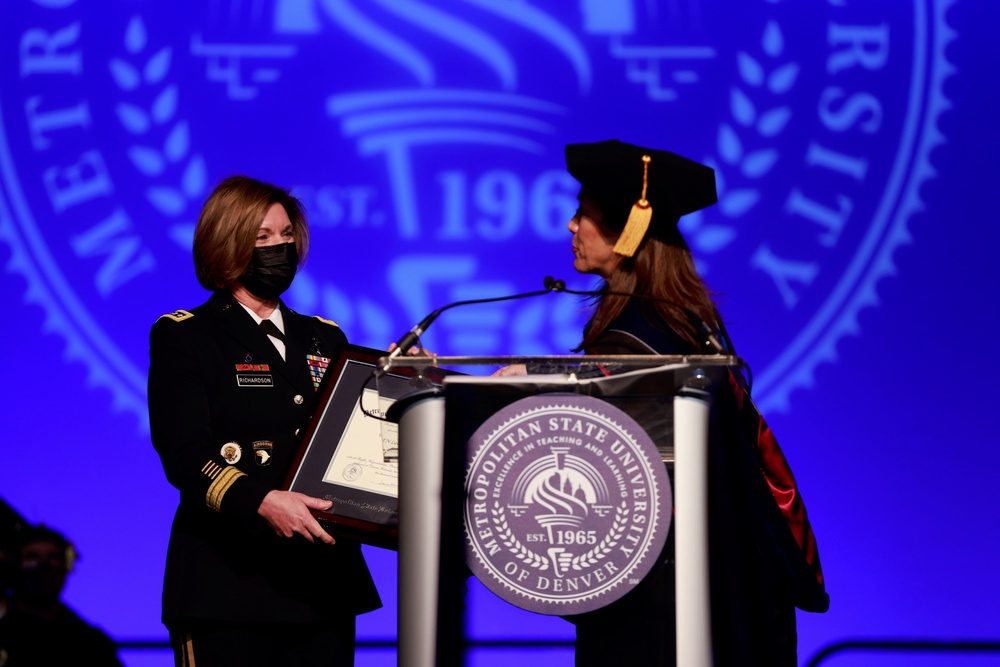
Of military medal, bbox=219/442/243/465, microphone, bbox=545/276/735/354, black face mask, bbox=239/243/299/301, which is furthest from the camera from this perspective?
black face mask, bbox=239/243/299/301

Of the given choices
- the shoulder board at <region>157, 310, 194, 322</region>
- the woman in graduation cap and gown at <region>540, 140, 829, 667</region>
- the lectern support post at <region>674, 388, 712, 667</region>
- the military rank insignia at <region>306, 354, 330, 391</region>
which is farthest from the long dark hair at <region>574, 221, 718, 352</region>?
the shoulder board at <region>157, 310, 194, 322</region>

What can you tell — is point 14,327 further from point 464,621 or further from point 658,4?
point 464,621

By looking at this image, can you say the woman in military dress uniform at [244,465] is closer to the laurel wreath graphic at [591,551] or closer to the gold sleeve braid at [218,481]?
the gold sleeve braid at [218,481]

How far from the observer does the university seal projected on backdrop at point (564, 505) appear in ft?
4.70

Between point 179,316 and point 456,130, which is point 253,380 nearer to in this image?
point 179,316

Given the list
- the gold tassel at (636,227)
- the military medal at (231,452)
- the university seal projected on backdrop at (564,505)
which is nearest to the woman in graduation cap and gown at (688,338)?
the gold tassel at (636,227)

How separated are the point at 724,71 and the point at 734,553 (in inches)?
86.2

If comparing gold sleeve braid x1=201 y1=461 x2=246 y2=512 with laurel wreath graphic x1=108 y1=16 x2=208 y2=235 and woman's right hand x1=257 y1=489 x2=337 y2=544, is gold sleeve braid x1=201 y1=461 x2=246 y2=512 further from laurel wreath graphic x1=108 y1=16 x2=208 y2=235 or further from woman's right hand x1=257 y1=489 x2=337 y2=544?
laurel wreath graphic x1=108 y1=16 x2=208 y2=235

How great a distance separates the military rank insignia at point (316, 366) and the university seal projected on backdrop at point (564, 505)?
0.98 m

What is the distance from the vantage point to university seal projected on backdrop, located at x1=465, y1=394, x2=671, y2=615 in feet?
4.70

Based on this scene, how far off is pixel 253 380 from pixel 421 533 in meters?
0.92

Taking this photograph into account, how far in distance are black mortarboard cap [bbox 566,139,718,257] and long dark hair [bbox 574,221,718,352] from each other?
0.03 m

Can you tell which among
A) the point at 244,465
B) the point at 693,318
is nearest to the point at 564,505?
the point at 693,318

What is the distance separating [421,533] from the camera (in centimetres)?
146
